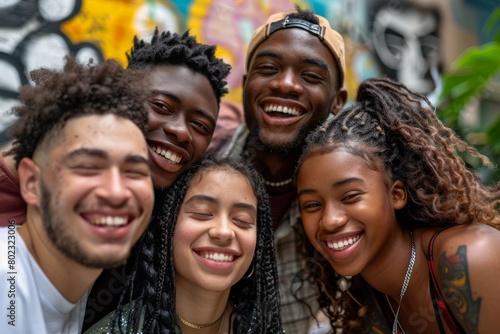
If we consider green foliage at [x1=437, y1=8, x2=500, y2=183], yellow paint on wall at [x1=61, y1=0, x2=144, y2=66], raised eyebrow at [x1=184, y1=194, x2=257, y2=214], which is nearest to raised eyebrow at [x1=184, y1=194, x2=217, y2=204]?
raised eyebrow at [x1=184, y1=194, x2=257, y2=214]

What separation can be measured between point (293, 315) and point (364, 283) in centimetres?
59

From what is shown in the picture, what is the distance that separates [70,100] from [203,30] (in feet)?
13.4

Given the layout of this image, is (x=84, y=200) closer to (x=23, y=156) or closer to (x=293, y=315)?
(x=23, y=156)

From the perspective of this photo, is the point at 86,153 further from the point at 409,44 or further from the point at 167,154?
the point at 409,44

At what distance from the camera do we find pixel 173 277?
290 cm

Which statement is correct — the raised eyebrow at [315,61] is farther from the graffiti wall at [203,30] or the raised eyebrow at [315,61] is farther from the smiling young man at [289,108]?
the graffiti wall at [203,30]

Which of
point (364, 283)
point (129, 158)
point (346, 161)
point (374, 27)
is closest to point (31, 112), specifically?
point (129, 158)

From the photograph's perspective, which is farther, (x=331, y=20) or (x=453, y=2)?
(x=453, y=2)

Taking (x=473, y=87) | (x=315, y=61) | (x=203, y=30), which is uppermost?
(x=203, y=30)

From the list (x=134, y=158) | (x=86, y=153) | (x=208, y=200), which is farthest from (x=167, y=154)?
(x=86, y=153)

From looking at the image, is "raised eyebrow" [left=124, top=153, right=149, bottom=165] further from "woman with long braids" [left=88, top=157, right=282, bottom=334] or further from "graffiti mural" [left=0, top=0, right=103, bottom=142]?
"graffiti mural" [left=0, top=0, right=103, bottom=142]

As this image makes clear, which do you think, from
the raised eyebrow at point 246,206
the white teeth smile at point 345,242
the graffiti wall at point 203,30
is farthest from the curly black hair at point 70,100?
the white teeth smile at point 345,242

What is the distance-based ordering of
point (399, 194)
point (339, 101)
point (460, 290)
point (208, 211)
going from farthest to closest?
point (339, 101) < point (399, 194) < point (208, 211) < point (460, 290)

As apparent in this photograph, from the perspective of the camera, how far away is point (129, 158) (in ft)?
7.07
